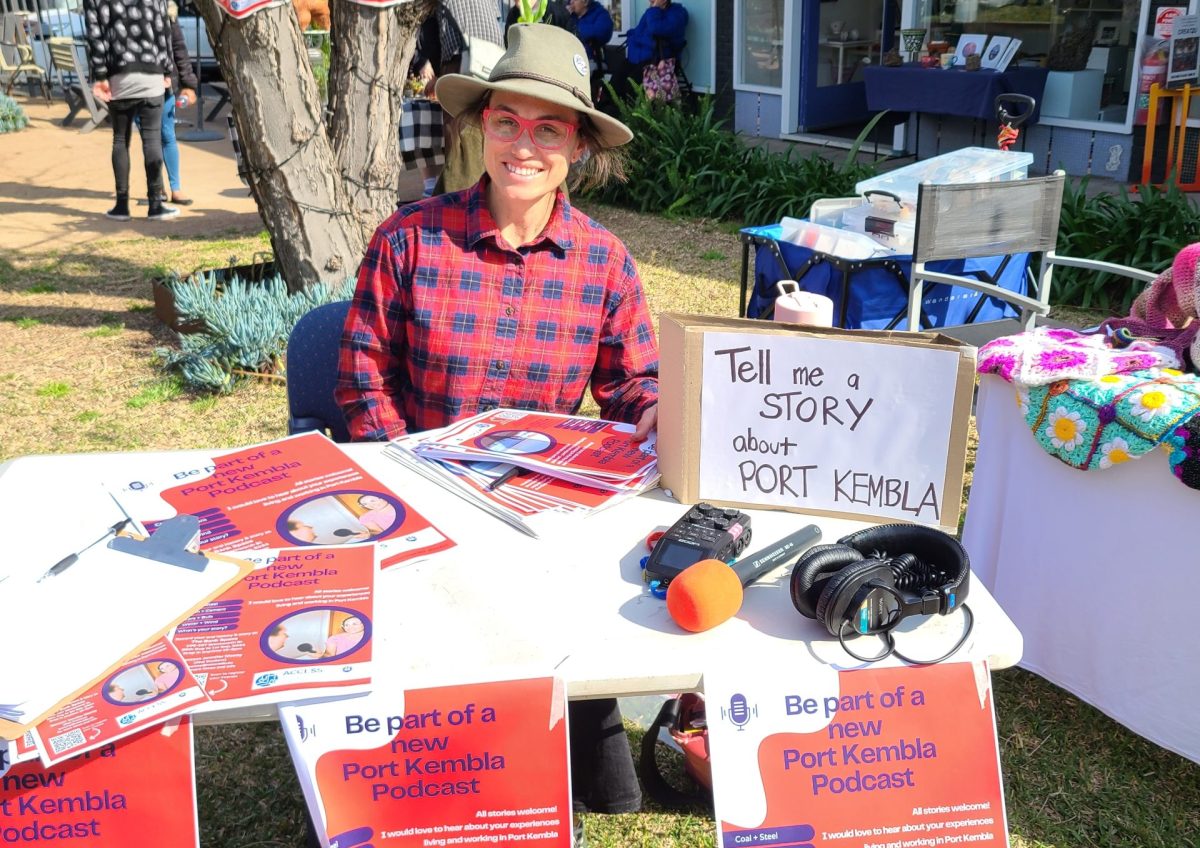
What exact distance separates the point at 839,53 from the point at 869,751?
10728 millimetres

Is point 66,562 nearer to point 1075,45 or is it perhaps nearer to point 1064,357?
point 1064,357

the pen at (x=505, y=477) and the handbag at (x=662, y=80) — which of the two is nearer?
the pen at (x=505, y=477)

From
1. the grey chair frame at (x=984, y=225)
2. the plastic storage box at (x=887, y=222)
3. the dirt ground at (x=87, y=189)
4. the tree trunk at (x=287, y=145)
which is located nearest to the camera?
the grey chair frame at (x=984, y=225)

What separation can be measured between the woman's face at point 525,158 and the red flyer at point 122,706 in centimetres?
120

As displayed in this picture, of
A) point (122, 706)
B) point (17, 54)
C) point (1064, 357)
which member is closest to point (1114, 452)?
point (1064, 357)

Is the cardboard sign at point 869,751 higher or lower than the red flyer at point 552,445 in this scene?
lower

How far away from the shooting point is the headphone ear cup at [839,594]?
1.27 m

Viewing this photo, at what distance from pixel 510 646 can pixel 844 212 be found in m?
3.77

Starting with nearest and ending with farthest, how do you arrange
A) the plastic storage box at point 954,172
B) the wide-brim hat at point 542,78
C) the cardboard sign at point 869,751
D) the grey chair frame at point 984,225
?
1. the cardboard sign at point 869,751
2. the wide-brim hat at point 542,78
3. the grey chair frame at point 984,225
4. the plastic storage box at point 954,172

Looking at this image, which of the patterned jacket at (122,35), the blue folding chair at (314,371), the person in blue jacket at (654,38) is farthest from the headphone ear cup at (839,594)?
the person in blue jacket at (654,38)

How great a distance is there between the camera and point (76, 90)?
42.9ft

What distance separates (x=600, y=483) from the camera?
5.62ft

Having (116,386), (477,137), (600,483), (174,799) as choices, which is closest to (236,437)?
(116,386)

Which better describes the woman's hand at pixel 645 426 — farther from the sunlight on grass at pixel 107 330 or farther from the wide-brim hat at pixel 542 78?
the sunlight on grass at pixel 107 330
